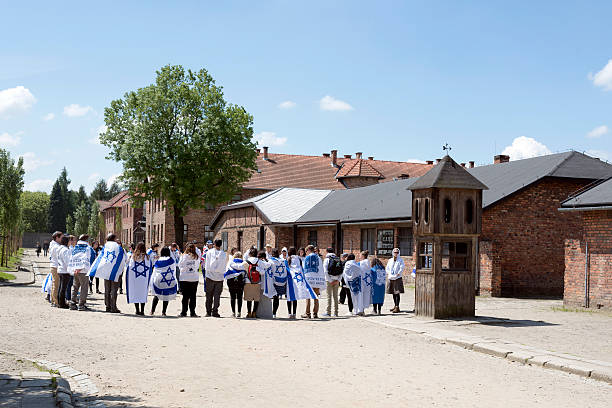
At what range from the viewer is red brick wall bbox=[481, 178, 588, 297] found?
24.6 m

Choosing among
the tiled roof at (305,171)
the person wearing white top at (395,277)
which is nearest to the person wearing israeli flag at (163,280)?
the person wearing white top at (395,277)

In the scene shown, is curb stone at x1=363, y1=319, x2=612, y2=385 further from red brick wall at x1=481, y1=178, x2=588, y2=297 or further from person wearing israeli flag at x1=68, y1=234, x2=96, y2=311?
red brick wall at x1=481, y1=178, x2=588, y2=297

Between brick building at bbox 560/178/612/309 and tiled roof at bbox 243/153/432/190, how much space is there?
43573mm

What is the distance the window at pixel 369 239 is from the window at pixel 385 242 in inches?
22.2

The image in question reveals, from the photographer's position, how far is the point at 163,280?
16.2m

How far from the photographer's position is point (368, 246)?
107 feet

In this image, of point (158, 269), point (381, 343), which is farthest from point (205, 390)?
point (158, 269)

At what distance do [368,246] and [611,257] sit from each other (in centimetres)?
1507

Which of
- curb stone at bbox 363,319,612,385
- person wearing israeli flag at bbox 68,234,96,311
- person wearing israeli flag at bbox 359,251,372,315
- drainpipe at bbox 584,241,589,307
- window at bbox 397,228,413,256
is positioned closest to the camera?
curb stone at bbox 363,319,612,385

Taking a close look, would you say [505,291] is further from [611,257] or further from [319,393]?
[319,393]

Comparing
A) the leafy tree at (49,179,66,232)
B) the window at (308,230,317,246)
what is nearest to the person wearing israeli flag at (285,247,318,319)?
the window at (308,230,317,246)

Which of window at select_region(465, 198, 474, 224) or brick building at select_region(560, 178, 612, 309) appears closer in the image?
window at select_region(465, 198, 474, 224)

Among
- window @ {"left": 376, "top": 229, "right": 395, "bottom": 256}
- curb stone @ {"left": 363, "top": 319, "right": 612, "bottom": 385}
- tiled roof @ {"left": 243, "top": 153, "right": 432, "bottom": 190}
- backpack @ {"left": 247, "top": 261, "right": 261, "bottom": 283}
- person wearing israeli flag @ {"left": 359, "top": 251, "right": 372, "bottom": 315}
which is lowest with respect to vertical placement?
curb stone @ {"left": 363, "top": 319, "right": 612, "bottom": 385}

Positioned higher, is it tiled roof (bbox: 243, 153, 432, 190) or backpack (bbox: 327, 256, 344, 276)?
tiled roof (bbox: 243, 153, 432, 190)
